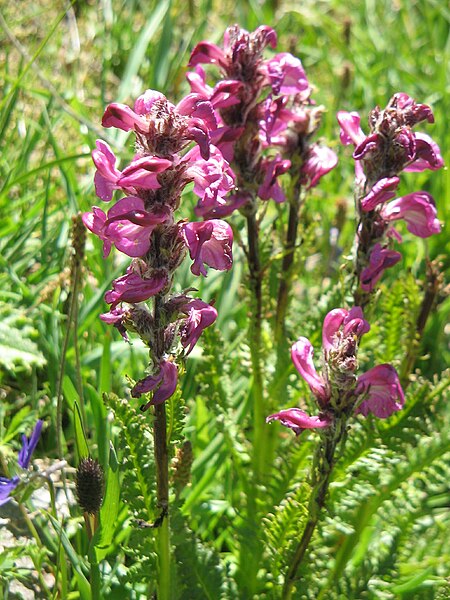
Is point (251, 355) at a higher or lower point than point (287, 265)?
lower

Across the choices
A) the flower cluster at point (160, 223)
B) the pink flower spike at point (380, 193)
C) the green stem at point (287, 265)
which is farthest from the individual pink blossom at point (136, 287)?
the green stem at point (287, 265)

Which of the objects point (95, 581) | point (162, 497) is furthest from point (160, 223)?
point (95, 581)

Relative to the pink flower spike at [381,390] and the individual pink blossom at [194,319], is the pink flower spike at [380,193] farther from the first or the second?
the individual pink blossom at [194,319]

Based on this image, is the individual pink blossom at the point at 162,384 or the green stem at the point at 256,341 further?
the green stem at the point at 256,341

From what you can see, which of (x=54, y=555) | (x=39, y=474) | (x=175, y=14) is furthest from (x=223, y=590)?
(x=175, y=14)

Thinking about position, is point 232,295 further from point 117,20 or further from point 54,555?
point 117,20

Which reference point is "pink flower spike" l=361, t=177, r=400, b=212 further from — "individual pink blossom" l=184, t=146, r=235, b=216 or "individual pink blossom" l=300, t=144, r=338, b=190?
"individual pink blossom" l=184, t=146, r=235, b=216

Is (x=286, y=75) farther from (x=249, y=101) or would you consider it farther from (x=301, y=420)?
(x=301, y=420)
